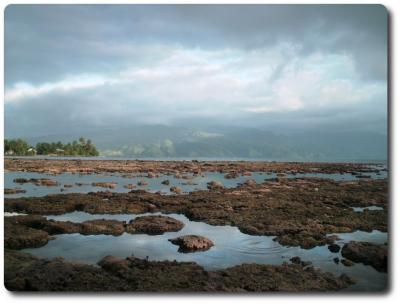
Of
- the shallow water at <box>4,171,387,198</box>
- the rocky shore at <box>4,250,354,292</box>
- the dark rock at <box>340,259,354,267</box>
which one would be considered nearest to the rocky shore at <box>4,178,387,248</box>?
the dark rock at <box>340,259,354,267</box>

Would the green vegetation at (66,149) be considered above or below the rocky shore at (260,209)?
above

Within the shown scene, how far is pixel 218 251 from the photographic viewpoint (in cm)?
1622

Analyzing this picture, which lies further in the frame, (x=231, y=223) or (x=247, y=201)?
(x=247, y=201)

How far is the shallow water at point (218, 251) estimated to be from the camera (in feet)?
47.1

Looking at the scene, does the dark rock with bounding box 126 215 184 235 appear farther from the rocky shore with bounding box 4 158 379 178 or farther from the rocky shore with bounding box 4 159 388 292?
the rocky shore with bounding box 4 158 379 178

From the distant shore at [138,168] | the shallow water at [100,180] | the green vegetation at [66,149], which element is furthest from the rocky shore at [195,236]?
the green vegetation at [66,149]

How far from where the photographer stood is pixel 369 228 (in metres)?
20.9

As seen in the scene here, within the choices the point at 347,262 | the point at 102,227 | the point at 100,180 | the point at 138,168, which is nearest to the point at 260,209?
the point at 347,262

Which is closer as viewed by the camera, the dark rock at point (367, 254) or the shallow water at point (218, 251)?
the dark rock at point (367, 254)

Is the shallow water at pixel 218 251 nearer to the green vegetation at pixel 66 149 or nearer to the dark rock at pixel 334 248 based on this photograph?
the dark rock at pixel 334 248

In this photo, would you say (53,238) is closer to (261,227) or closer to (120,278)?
(120,278)

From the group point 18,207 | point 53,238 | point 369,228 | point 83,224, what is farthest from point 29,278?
point 369,228
